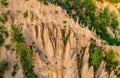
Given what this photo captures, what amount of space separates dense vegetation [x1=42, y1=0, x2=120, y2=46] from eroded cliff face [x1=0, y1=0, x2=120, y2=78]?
16.3ft

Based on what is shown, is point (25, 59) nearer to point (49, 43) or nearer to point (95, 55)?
point (49, 43)

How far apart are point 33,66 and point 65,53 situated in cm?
636

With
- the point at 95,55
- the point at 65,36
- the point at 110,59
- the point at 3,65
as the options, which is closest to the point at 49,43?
the point at 65,36

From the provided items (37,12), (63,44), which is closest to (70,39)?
(63,44)

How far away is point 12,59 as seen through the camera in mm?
89625

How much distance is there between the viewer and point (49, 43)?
3612 inches

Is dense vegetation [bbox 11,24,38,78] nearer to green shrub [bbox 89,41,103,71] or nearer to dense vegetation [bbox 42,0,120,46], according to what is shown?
green shrub [bbox 89,41,103,71]

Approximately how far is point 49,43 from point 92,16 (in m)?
21.2

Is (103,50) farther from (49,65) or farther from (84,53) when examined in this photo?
(49,65)

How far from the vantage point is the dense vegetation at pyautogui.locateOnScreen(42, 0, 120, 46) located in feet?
345

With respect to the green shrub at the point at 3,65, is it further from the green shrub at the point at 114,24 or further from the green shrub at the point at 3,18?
the green shrub at the point at 114,24

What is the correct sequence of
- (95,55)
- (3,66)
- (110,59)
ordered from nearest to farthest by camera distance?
(3,66) → (95,55) → (110,59)

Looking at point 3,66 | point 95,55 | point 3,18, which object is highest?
point 3,18

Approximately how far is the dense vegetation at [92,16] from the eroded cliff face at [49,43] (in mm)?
4983
